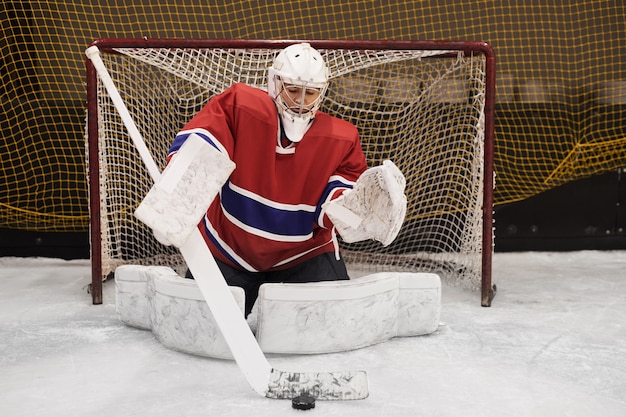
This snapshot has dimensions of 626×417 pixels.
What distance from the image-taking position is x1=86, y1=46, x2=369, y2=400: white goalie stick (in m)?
1.79

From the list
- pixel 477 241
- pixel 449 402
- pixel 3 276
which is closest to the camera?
pixel 449 402

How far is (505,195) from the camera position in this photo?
12.5 ft

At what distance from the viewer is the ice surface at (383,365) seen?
5.74ft

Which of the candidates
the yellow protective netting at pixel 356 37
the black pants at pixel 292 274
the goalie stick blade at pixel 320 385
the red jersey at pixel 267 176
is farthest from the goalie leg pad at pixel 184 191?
the yellow protective netting at pixel 356 37

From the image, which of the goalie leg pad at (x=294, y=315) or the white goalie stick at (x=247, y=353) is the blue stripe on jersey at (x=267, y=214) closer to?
the goalie leg pad at (x=294, y=315)

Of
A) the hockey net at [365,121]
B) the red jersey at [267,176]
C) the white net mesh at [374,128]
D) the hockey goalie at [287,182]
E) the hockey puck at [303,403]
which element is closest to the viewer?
the hockey puck at [303,403]

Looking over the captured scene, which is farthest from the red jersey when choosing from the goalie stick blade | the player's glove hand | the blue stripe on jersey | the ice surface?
the goalie stick blade

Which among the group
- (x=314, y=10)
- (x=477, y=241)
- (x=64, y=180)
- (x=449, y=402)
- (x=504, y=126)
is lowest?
(x=449, y=402)

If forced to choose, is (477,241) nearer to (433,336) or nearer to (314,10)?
(433,336)

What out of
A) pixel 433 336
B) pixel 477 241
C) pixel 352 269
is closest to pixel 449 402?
pixel 433 336

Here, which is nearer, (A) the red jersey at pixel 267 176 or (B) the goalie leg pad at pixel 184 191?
(B) the goalie leg pad at pixel 184 191

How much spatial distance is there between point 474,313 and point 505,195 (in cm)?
131

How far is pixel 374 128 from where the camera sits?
3.36m

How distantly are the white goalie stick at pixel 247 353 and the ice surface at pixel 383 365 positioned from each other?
0.13 ft
